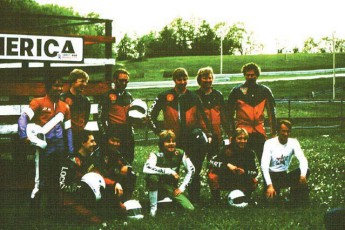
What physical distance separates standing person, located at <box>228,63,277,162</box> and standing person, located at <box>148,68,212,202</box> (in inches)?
25.3

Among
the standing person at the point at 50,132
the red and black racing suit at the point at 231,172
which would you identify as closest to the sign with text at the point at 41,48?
the standing person at the point at 50,132

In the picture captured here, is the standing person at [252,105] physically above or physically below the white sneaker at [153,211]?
above

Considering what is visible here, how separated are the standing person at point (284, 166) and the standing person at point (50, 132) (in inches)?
123

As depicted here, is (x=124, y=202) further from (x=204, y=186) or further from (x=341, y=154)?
(x=341, y=154)

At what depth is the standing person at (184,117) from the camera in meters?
8.24

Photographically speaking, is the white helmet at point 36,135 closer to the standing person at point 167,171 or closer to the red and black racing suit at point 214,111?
the standing person at point 167,171

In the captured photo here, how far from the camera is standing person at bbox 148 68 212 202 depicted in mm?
8242

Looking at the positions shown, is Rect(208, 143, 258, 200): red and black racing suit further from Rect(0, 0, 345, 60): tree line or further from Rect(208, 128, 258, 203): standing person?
Rect(0, 0, 345, 60): tree line

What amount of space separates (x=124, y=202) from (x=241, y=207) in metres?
1.82

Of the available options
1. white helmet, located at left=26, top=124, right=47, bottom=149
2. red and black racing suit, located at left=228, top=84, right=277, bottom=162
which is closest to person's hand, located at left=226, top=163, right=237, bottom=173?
red and black racing suit, located at left=228, top=84, right=277, bottom=162

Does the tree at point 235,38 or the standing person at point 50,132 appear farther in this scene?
the tree at point 235,38

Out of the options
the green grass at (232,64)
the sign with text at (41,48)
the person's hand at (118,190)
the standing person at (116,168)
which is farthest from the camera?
the green grass at (232,64)

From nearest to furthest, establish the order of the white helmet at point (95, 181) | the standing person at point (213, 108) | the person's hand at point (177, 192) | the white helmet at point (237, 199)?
the white helmet at point (95, 181) → the person's hand at point (177, 192) → the white helmet at point (237, 199) → the standing person at point (213, 108)

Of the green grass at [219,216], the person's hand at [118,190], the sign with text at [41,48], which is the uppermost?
the sign with text at [41,48]
